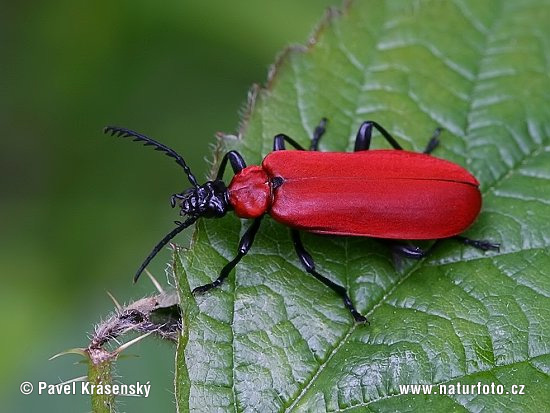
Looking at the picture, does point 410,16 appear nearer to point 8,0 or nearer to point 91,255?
point 91,255

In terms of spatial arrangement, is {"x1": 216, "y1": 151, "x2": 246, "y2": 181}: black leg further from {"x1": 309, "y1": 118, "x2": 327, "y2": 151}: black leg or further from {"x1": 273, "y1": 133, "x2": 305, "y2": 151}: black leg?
{"x1": 309, "y1": 118, "x2": 327, "y2": 151}: black leg

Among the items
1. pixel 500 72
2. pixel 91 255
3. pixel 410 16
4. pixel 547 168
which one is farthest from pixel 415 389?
pixel 91 255

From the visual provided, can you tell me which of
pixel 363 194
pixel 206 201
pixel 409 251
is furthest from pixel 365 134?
pixel 206 201

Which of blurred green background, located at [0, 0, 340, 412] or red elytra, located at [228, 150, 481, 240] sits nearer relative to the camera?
red elytra, located at [228, 150, 481, 240]

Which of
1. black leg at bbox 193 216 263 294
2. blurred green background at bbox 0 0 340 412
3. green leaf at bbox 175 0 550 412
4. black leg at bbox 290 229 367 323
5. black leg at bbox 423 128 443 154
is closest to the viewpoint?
green leaf at bbox 175 0 550 412

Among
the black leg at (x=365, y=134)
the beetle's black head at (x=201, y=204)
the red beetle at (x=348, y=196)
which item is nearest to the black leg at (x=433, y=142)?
the red beetle at (x=348, y=196)

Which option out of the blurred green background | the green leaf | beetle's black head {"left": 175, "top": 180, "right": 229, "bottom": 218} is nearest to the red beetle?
beetle's black head {"left": 175, "top": 180, "right": 229, "bottom": 218}
